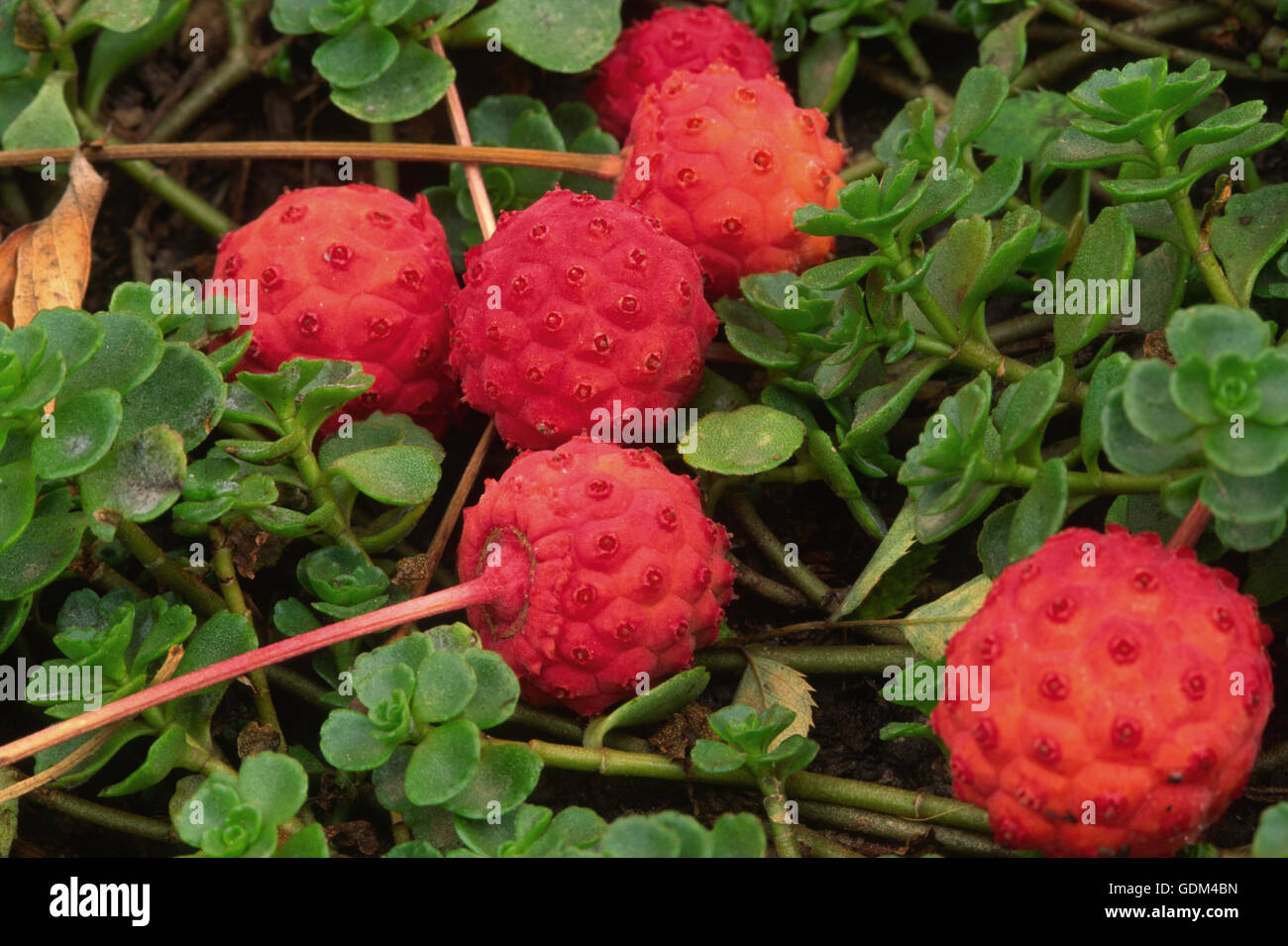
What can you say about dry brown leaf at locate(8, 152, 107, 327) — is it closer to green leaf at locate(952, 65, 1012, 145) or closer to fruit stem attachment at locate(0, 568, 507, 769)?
fruit stem attachment at locate(0, 568, 507, 769)

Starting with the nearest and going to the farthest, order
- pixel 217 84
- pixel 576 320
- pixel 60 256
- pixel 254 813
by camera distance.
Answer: pixel 254 813, pixel 576 320, pixel 60 256, pixel 217 84

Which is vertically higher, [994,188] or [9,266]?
[994,188]

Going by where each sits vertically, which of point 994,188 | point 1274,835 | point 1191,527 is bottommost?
point 1274,835

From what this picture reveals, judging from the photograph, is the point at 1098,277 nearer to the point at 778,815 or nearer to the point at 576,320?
the point at 576,320

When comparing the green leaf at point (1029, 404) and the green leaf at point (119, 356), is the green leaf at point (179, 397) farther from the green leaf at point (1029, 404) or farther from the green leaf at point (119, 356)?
the green leaf at point (1029, 404)

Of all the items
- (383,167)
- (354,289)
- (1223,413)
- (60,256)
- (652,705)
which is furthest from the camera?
(383,167)

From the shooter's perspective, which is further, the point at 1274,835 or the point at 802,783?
the point at 802,783

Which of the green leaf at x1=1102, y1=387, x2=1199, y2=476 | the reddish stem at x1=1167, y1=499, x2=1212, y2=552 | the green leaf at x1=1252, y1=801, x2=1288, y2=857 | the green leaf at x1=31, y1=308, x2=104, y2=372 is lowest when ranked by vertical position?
the green leaf at x1=1252, y1=801, x2=1288, y2=857

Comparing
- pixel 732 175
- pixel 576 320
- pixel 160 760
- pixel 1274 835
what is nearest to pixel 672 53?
pixel 732 175

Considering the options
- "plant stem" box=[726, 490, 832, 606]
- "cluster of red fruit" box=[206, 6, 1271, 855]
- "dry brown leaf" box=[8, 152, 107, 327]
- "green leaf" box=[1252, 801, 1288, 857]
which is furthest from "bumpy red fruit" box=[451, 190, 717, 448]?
"green leaf" box=[1252, 801, 1288, 857]
